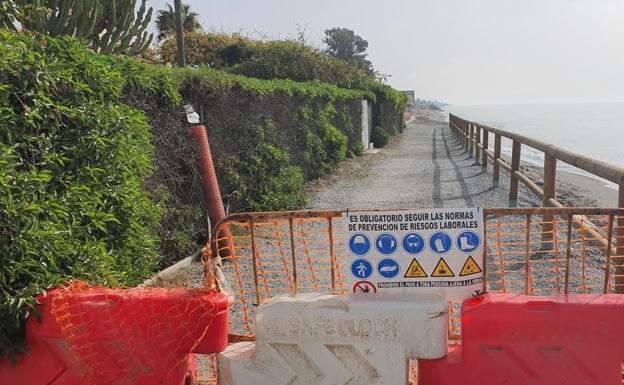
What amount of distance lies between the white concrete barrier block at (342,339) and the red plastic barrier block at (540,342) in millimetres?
148

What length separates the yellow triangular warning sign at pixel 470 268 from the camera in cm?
292

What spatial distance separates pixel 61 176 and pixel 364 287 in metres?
1.97

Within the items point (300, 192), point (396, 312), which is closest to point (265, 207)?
point (300, 192)

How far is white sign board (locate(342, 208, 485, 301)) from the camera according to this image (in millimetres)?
2918

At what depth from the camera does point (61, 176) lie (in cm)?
335

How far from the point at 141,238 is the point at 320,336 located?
219 cm

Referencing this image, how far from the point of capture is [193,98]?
22.6 ft

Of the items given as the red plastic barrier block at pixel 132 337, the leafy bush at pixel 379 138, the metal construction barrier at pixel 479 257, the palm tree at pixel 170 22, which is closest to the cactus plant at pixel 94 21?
the metal construction barrier at pixel 479 257

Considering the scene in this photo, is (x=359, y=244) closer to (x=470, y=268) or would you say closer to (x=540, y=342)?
(x=470, y=268)

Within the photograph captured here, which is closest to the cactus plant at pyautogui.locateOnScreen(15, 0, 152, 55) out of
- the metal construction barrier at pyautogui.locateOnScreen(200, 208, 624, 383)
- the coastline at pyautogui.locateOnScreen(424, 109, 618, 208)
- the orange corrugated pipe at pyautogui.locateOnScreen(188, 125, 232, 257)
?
the orange corrugated pipe at pyautogui.locateOnScreen(188, 125, 232, 257)

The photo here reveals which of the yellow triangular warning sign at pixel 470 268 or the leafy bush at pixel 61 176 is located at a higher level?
the leafy bush at pixel 61 176

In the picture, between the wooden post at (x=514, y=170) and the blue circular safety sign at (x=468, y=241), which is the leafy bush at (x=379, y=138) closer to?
the wooden post at (x=514, y=170)

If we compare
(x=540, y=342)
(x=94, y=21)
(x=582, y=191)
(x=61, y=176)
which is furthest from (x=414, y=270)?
(x=582, y=191)

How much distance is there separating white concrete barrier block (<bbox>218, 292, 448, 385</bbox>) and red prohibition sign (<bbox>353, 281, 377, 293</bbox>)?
6cm
